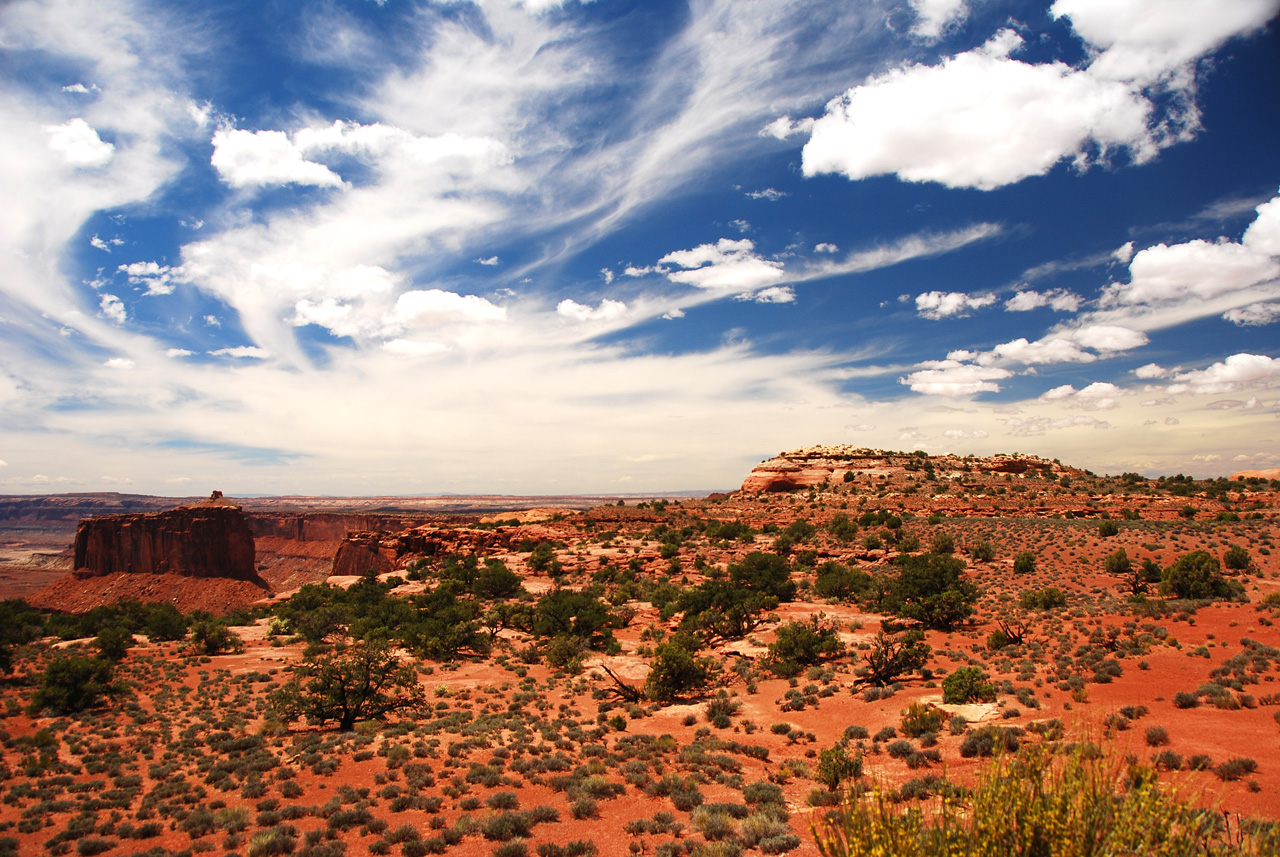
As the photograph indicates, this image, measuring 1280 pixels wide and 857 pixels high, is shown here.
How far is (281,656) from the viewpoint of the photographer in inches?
1113

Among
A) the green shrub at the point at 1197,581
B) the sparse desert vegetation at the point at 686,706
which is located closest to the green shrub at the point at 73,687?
the sparse desert vegetation at the point at 686,706

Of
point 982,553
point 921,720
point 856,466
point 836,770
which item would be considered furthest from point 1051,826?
point 856,466

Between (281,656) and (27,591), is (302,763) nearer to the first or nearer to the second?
(281,656)

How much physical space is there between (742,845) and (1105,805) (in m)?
5.99

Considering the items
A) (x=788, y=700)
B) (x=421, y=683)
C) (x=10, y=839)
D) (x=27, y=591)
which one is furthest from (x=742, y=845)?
(x=27, y=591)

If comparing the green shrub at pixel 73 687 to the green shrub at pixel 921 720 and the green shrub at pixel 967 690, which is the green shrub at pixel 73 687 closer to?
the green shrub at pixel 921 720

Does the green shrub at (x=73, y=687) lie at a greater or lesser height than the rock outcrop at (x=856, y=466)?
lesser

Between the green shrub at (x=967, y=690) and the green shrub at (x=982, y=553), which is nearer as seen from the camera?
the green shrub at (x=967, y=690)

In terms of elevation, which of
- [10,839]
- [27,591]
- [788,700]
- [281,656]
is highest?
[10,839]

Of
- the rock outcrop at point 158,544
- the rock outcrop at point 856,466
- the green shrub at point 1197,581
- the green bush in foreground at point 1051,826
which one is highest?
the rock outcrop at point 856,466

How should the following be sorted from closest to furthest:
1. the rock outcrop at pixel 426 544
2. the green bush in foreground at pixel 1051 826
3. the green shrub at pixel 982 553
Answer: the green bush in foreground at pixel 1051 826 → the green shrub at pixel 982 553 → the rock outcrop at pixel 426 544

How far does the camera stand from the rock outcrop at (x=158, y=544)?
65.0 m

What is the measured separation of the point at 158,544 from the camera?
65188mm

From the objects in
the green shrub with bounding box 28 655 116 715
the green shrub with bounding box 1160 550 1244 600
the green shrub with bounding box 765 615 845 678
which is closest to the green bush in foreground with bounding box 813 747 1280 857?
the green shrub with bounding box 765 615 845 678
